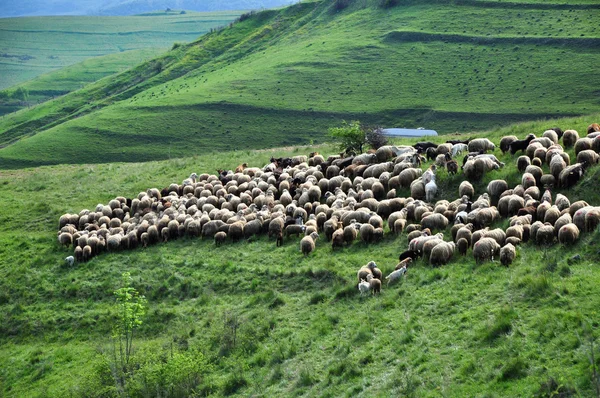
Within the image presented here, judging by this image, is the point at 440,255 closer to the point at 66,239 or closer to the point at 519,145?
the point at 519,145

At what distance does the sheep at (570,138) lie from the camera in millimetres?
24859

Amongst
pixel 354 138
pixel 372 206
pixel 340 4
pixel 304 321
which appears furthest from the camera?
pixel 340 4

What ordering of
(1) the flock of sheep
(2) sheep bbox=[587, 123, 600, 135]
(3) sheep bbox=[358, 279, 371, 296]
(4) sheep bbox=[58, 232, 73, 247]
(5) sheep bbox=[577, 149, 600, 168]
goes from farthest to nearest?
(4) sheep bbox=[58, 232, 73, 247], (2) sheep bbox=[587, 123, 600, 135], (5) sheep bbox=[577, 149, 600, 168], (1) the flock of sheep, (3) sheep bbox=[358, 279, 371, 296]

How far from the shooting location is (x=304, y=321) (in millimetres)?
19562

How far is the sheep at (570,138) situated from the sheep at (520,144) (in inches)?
48.9

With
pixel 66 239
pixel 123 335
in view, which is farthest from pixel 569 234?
pixel 66 239

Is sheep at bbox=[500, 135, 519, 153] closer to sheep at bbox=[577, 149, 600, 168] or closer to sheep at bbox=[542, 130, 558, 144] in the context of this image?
sheep at bbox=[542, 130, 558, 144]

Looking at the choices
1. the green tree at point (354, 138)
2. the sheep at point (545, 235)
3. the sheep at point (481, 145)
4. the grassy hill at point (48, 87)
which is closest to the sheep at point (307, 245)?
the sheep at point (545, 235)

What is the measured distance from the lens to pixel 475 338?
600 inches

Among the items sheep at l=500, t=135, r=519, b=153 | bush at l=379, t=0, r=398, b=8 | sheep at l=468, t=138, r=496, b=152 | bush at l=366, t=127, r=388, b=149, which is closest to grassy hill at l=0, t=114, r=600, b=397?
sheep at l=500, t=135, r=519, b=153

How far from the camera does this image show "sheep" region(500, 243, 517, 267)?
18.3m

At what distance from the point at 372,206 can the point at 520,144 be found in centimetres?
605

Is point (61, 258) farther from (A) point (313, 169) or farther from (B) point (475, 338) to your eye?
(B) point (475, 338)

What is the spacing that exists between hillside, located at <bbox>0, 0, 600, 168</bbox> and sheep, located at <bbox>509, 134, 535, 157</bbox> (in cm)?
4017
